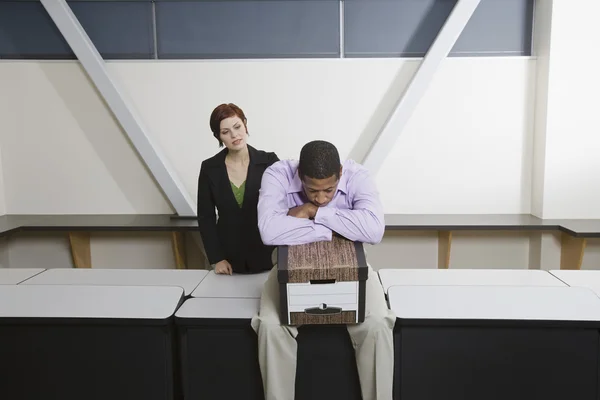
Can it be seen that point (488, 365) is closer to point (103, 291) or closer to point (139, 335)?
point (139, 335)

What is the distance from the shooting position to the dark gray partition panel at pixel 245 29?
3980 mm

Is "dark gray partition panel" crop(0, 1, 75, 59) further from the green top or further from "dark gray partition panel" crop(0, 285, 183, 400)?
"dark gray partition panel" crop(0, 285, 183, 400)

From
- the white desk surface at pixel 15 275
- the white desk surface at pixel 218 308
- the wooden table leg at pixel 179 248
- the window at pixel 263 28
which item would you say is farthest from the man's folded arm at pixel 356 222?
the window at pixel 263 28

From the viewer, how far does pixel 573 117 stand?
3773mm

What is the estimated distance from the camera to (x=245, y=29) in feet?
13.2

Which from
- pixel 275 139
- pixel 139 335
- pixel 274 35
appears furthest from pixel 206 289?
pixel 274 35

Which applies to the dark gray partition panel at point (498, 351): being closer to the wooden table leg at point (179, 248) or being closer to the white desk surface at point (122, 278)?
the white desk surface at point (122, 278)

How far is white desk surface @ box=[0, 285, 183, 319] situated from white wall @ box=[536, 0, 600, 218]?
303 cm

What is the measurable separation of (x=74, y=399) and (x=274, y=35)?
9.77 ft

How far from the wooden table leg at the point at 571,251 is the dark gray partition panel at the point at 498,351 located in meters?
2.03

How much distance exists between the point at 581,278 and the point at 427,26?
7.97 feet

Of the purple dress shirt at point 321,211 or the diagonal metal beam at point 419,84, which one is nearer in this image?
the purple dress shirt at point 321,211

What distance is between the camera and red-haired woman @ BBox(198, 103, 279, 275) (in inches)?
98.0

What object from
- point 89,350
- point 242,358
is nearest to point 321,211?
point 242,358
